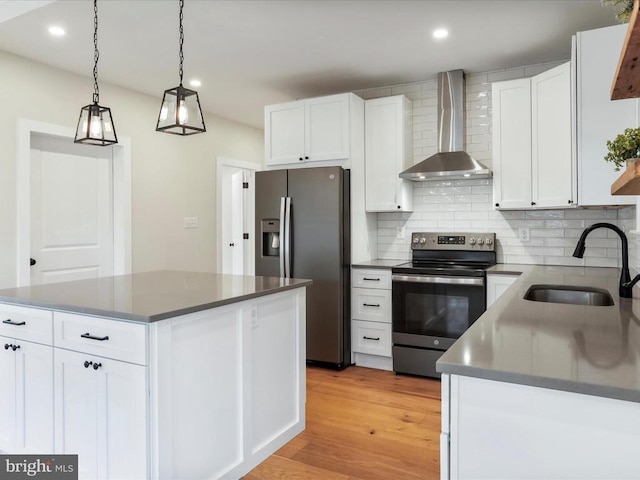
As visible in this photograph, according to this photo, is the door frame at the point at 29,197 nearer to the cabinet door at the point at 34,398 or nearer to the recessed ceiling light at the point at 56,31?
the recessed ceiling light at the point at 56,31

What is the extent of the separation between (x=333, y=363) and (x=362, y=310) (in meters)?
0.51

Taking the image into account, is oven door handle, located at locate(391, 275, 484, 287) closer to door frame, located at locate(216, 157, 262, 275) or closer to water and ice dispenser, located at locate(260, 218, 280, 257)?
water and ice dispenser, located at locate(260, 218, 280, 257)

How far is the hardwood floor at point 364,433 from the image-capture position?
7.57 feet

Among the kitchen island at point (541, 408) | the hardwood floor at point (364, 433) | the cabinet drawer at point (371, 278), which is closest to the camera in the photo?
the kitchen island at point (541, 408)

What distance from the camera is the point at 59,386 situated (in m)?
2.00

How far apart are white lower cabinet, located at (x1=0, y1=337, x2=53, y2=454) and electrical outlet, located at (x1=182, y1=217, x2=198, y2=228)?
9.60ft

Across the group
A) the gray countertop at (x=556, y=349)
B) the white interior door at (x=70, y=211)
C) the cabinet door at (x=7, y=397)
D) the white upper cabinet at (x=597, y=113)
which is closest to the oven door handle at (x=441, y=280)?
the white upper cabinet at (x=597, y=113)

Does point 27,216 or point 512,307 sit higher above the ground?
point 27,216

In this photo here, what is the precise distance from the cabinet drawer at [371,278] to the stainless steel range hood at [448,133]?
0.84m

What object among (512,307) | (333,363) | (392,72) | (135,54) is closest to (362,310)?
(333,363)

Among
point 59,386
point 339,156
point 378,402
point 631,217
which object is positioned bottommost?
point 378,402

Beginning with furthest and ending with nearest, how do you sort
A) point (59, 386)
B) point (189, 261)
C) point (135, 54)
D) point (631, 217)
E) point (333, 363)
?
point (189, 261) → point (333, 363) → point (135, 54) → point (631, 217) → point (59, 386)

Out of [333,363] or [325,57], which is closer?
[325,57]

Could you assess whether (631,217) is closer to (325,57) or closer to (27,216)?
(325,57)
